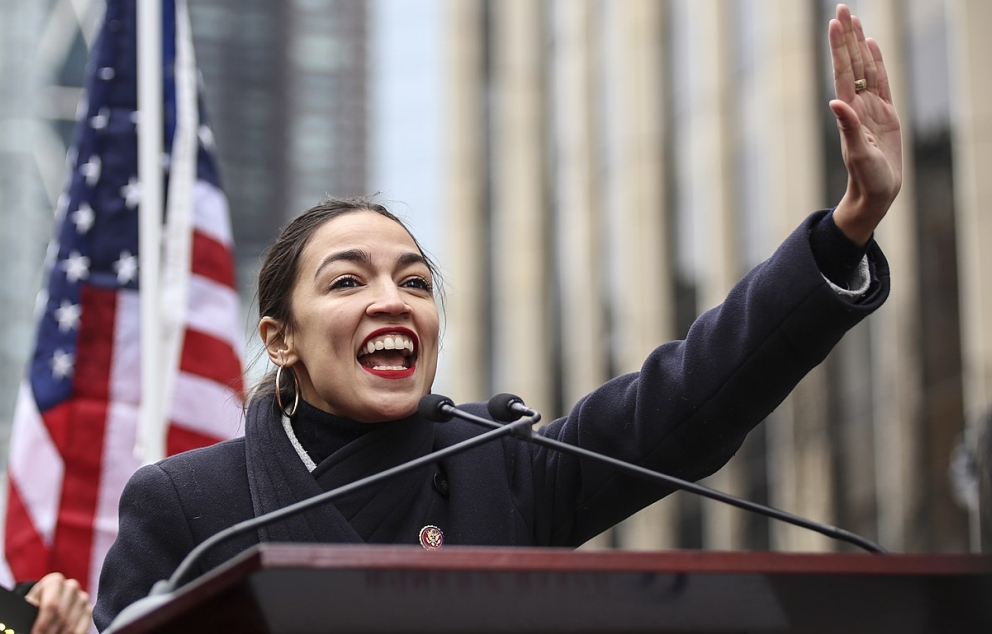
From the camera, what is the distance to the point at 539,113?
3431 centimetres

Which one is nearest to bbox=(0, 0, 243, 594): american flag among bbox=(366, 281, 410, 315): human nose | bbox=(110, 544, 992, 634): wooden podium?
bbox=(366, 281, 410, 315): human nose

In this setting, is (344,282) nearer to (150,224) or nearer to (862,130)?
(862,130)

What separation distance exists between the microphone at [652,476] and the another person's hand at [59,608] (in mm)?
955

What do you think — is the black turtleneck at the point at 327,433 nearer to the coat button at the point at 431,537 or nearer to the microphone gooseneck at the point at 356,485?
the coat button at the point at 431,537

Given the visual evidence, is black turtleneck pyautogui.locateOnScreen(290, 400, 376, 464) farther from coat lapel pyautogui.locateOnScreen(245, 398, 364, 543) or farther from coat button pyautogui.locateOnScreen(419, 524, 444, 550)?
coat button pyautogui.locateOnScreen(419, 524, 444, 550)

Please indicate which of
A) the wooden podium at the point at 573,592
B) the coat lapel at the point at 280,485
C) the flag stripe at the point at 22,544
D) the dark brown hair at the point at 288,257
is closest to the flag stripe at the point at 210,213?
the flag stripe at the point at 22,544

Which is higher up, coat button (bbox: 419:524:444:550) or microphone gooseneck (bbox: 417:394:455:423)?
microphone gooseneck (bbox: 417:394:455:423)

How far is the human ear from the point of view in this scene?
→ 3910mm

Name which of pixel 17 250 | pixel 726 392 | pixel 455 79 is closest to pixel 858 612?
pixel 726 392

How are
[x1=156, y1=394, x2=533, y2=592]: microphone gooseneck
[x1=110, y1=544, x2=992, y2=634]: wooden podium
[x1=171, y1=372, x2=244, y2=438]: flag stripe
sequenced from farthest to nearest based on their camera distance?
[x1=171, y1=372, x2=244, y2=438]: flag stripe < [x1=156, y1=394, x2=533, y2=592]: microphone gooseneck < [x1=110, y1=544, x2=992, y2=634]: wooden podium

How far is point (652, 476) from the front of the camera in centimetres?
308

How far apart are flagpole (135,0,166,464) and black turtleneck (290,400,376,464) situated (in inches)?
106

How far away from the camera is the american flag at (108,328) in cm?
708

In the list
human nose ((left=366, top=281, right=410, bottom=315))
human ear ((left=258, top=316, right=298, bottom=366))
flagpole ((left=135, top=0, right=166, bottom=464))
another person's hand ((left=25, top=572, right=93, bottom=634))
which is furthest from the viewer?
flagpole ((left=135, top=0, right=166, bottom=464))
